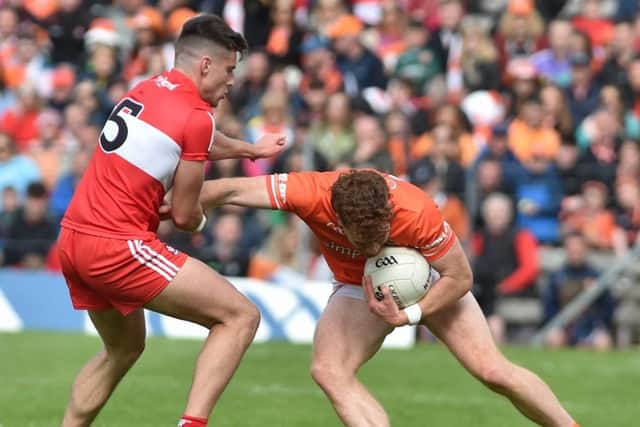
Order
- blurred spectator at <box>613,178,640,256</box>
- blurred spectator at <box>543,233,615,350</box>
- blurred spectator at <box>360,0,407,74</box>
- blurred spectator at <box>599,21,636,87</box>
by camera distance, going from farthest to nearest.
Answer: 1. blurred spectator at <box>360,0,407,74</box>
2. blurred spectator at <box>599,21,636,87</box>
3. blurred spectator at <box>613,178,640,256</box>
4. blurred spectator at <box>543,233,615,350</box>

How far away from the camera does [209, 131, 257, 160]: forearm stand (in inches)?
295

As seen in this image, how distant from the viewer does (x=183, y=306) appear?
22.6 feet

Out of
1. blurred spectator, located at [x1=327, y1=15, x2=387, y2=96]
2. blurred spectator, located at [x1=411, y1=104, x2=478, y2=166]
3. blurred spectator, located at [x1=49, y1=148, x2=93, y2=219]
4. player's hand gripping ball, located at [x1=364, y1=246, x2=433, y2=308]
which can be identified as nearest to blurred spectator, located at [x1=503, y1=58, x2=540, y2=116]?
blurred spectator, located at [x1=411, y1=104, x2=478, y2=166]

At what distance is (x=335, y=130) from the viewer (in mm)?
15383

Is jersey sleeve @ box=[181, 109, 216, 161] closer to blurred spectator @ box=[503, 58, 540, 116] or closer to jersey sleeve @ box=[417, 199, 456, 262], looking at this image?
jersey sleeve @ box=[417, 199, 456, 262]

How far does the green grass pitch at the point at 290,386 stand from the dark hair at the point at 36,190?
176 cm

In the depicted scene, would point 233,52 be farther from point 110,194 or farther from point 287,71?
point 287,71

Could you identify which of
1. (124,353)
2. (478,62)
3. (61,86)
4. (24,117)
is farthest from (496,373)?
(61,86)

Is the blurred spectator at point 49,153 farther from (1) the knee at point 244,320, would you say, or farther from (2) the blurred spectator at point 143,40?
(1) the knee at point 244,320

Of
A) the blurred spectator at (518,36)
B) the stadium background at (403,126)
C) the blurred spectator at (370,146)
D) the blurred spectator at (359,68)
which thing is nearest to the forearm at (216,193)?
the stadium background at (403,126)

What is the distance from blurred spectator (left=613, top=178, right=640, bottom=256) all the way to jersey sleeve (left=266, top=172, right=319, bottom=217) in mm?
A: 8597

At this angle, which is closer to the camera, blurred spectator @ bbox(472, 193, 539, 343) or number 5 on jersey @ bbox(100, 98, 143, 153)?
number 5 on jersey @ bbox(100, 98, 143, 153)

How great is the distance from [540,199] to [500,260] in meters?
1.01

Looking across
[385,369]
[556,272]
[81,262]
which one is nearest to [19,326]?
[385,369]
